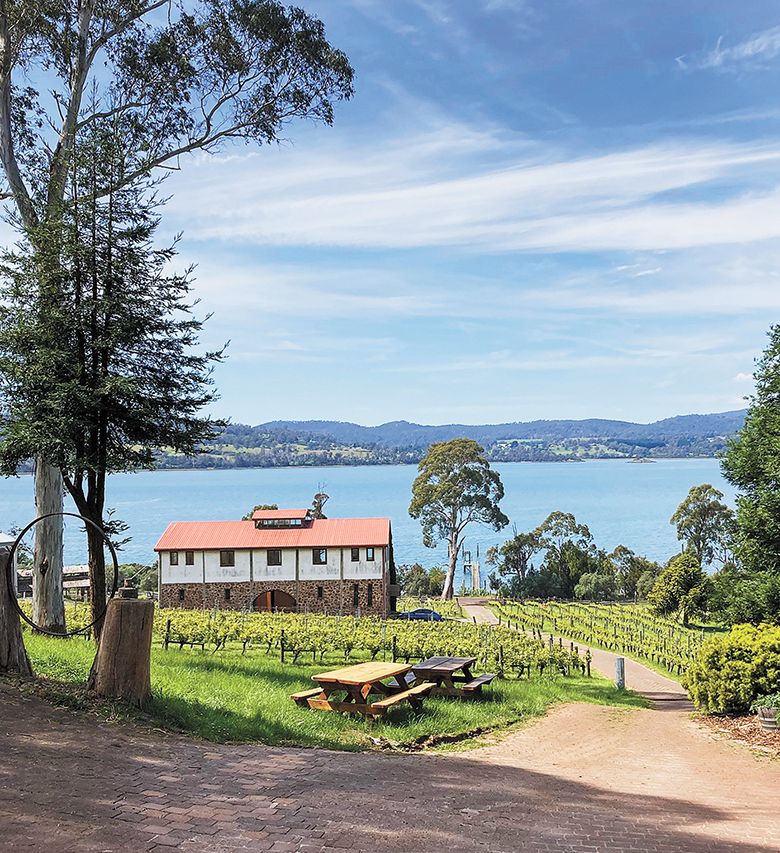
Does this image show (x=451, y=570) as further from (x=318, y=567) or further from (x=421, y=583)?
(x=318, y=567)

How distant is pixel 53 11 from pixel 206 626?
45.0 ft

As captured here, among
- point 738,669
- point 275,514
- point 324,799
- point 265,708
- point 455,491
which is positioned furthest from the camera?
point 455,491

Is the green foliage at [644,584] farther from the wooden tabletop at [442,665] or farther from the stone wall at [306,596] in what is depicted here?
the wooden tabletop at [442,665]

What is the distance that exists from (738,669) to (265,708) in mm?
7771

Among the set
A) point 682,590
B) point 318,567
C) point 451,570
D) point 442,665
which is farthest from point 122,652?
point 451,570

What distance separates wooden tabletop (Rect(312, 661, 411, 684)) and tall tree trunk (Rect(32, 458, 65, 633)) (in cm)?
541

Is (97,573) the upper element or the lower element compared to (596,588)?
upper

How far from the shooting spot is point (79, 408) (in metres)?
10.8

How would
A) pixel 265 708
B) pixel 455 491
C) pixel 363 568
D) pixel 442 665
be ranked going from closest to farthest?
pixel 265 708, pixel 442 665, pixel 363 568, pixel 455 491

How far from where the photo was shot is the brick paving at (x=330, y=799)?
5473 mm

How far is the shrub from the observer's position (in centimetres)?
1329

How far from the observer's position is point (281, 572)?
38094 millimetres

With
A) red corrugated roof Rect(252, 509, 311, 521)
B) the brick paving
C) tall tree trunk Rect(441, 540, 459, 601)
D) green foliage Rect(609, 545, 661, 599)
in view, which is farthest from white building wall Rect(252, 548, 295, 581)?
the brick paving

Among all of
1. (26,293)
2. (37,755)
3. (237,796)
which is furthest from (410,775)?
(26,293)
